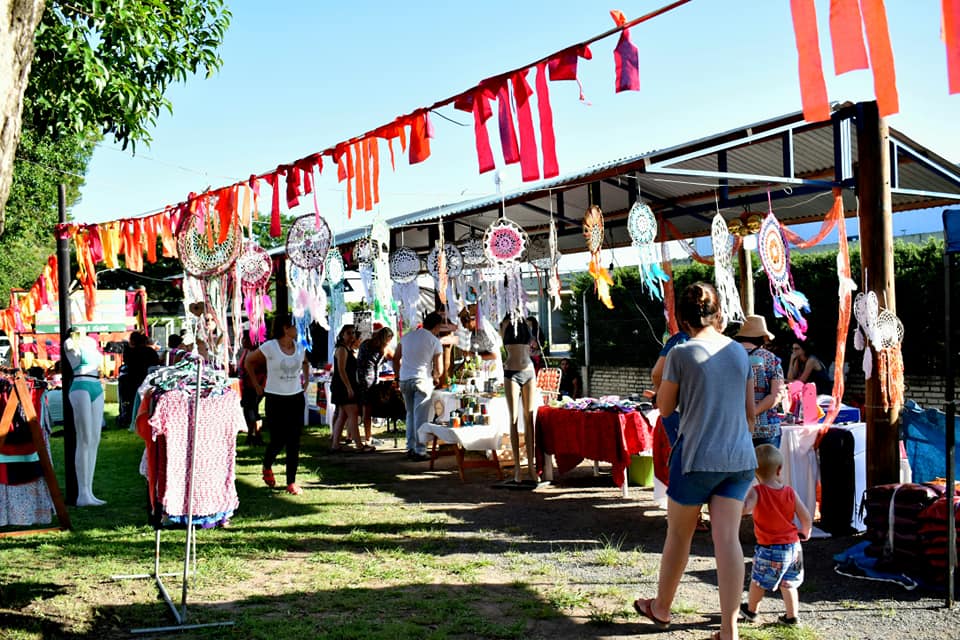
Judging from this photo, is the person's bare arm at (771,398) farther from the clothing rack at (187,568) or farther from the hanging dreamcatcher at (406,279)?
the hanging dreamcatcher at (406,279)

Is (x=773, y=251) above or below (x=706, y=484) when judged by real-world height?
above

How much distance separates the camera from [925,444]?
6.51 metres

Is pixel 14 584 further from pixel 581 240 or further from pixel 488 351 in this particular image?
pixel 581 240

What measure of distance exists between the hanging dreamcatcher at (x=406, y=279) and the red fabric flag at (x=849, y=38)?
814 cm

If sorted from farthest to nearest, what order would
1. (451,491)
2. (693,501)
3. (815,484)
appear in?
(451,491)
(815,484)
(693,501)

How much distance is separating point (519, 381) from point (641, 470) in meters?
1.41

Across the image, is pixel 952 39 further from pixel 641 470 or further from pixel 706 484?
pixel 641 470

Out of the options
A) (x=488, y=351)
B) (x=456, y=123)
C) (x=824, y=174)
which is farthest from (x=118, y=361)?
(x=456, y=123)

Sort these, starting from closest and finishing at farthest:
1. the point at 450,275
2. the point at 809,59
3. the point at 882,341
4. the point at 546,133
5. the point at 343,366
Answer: the point at 809,59 → the point at 546,133 → the point at 882,341 → the point at 343,366 → the point at 450,275

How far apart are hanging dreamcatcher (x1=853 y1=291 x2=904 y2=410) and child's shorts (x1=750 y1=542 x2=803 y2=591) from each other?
2.31 metres

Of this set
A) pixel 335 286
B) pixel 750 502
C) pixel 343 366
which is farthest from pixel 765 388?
pixel 335 286

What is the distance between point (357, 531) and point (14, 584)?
2.18 metres

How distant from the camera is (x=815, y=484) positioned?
5.96 meters

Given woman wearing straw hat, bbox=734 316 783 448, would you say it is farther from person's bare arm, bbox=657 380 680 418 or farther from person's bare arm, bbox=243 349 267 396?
person's bare arm, bbox=243 349 267 396
